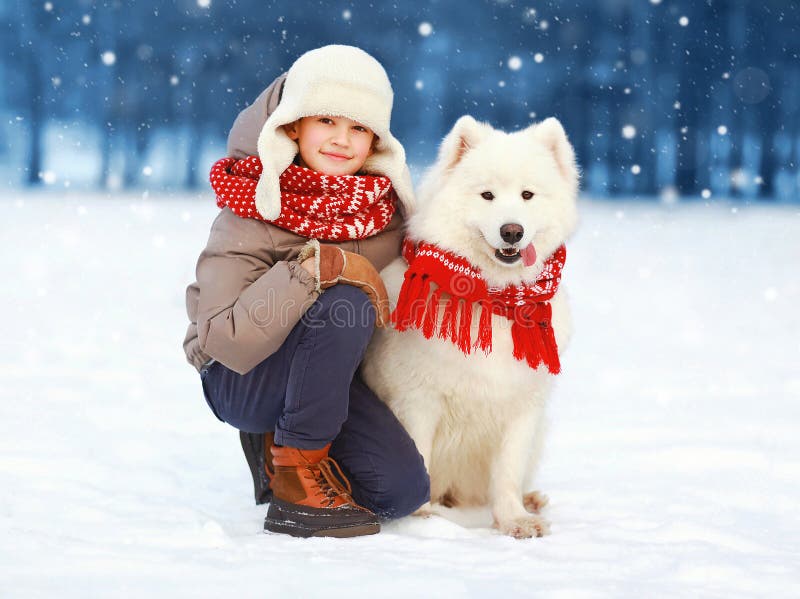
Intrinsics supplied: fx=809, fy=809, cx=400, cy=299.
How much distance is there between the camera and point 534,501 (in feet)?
8.43

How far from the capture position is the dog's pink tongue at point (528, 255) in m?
2.26

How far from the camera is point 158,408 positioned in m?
3.71

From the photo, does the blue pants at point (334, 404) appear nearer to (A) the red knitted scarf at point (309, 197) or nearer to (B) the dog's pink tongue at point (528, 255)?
(A) the red knitted scarf at point (309, 197)

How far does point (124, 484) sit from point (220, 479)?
327mm

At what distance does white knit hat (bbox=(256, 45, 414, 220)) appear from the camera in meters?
2.13

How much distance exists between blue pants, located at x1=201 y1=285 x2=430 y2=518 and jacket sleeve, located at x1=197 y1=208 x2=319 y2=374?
8 cm

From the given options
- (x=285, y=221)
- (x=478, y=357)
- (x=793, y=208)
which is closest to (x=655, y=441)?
(x=478, y=357)

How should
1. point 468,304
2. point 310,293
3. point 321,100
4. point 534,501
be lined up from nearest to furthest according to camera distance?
point 310,293 → point 321,100 → point 468,304 → point 534,501

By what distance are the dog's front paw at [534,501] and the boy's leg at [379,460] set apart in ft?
1.38

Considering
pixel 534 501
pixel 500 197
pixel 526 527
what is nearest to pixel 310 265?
pixel 500 197

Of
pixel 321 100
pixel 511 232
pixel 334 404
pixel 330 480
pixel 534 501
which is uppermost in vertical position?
pixel 321 100

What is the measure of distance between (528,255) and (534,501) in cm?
82

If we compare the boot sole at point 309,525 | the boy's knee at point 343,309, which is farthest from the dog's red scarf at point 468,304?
the boot sole at point 309,525

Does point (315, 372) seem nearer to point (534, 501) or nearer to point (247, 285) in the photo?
point (247, 285)
